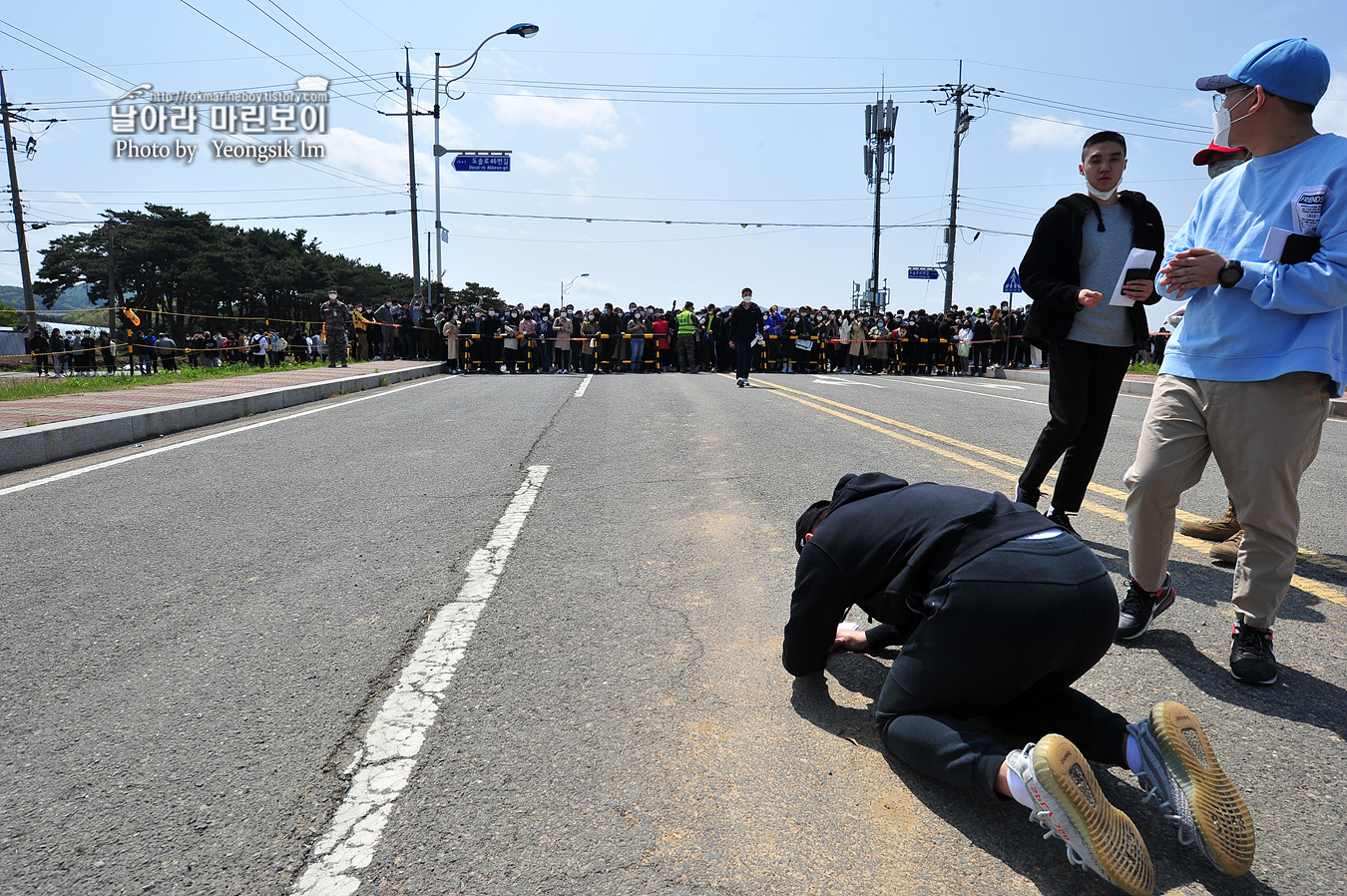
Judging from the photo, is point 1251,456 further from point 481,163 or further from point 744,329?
point 481,163

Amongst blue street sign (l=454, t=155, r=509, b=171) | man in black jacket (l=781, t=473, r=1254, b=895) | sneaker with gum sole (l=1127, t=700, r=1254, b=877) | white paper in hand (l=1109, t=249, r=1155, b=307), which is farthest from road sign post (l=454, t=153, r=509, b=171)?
sneaker with gum sole (l=1127, t=700, r=1254, b=877)

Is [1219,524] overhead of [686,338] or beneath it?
beneath

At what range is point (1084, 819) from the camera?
5.49 ft

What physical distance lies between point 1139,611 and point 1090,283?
66.1 inches

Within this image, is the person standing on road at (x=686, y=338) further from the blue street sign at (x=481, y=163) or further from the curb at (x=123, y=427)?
the curb at (x=123, y=427)

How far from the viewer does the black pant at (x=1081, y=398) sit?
3.84 m

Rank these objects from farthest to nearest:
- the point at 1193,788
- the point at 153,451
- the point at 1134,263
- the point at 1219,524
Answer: the point at 153,451 < the point at 1219,524 < the point at 1134,263 < the point at 1193,788

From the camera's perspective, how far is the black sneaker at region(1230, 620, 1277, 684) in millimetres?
2600

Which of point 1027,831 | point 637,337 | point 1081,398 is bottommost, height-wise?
point 1027,831

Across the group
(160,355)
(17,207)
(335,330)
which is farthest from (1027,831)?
(17,207)

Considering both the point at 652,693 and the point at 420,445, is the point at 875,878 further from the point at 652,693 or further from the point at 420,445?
the point at 420,445

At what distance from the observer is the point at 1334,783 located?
6.86ft

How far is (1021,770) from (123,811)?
211 cm

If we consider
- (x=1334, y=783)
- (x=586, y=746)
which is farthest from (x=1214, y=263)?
Result: (x=586, y=746)
